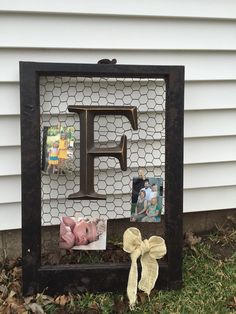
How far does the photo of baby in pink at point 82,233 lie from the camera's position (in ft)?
6.73

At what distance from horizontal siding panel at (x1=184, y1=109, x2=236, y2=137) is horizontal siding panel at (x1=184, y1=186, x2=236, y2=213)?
327mm

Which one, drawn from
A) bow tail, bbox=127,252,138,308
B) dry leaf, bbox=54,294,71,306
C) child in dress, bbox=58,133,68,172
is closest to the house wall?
child in dress, bbox=58,133,68,172

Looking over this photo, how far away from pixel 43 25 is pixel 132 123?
0.61m

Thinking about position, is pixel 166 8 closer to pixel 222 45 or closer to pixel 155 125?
pixel 222 45

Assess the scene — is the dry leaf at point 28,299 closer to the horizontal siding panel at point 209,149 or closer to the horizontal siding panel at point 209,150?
the horizontal siding panel at point 209,150

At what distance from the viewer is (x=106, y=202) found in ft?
7.48

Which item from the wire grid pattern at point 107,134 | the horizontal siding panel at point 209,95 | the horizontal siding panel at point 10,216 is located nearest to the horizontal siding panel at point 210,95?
the horizontal siding panel at point 209,95

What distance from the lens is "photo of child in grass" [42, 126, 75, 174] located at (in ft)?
6.59

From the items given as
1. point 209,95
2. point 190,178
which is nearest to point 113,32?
point 209,95

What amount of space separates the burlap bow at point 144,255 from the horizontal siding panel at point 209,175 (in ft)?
1.57

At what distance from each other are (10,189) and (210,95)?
3.69 feet

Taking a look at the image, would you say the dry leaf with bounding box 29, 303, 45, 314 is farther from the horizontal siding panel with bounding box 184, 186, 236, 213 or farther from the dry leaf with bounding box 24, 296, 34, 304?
the horizontal siding panel with bounding box 184, 186, 236, 213

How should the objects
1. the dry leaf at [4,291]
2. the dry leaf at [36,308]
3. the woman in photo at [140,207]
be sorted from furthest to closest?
the woman in photo at [140,207] → the dry leaf at [4,291] → the dry leaf at [36,308]

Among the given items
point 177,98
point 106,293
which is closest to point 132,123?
point 177,98
